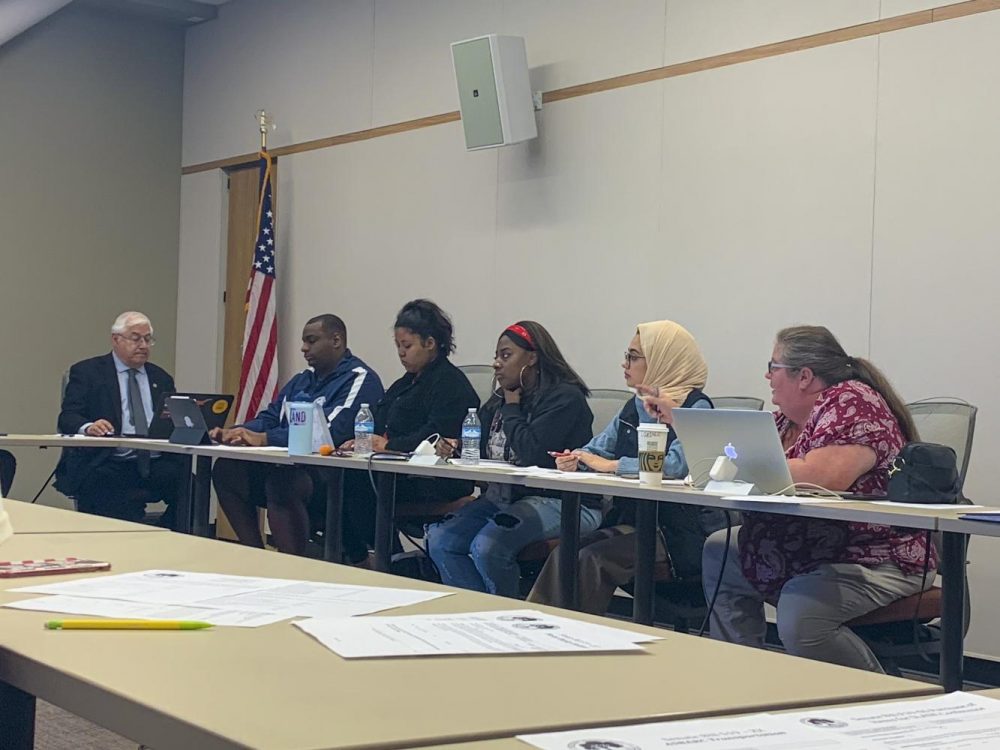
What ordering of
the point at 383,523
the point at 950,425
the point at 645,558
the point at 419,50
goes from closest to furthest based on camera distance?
the point at 645,558, the point at 950,425, the point at 383,523, the point at 419,50

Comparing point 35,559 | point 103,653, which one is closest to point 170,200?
point 35,559

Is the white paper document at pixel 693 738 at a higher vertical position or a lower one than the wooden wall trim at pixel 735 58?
lower

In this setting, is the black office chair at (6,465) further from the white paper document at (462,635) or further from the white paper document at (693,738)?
the white paper document at (693,738)

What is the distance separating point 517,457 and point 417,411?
30.4 inches

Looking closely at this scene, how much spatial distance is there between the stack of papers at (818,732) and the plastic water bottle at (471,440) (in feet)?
10.6

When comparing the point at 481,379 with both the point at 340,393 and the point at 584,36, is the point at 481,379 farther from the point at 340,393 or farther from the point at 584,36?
the point at 584,36

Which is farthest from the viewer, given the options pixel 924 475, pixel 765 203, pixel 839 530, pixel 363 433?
pixel 765 203

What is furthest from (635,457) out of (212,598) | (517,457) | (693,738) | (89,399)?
(693,738)

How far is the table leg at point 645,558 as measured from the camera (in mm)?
3244

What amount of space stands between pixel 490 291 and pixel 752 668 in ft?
16.9

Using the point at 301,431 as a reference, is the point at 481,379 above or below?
above

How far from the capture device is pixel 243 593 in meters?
1.28

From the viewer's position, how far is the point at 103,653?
984 millimetres

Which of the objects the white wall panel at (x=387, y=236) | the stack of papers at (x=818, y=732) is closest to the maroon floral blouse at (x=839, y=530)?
the stack of papers at (x=818, y=732)
